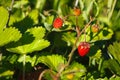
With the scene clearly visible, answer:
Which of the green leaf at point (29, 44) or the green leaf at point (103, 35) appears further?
the green leaf at point (103, 35)

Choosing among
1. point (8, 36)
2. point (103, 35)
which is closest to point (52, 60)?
point (8, 36)

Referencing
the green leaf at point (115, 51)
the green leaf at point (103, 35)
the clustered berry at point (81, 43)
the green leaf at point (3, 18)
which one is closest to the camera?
the clustered berry at point (81, 43)

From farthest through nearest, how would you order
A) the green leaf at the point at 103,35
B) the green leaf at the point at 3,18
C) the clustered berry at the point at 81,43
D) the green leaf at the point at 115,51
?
the green leaf at the point at 103,35 → the green leaf at the point at 115,51 → the green leaf at the point at 3,18 → the clustered berry at the point at 81,43

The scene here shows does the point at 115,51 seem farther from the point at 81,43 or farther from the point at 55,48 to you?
the point at 55,48

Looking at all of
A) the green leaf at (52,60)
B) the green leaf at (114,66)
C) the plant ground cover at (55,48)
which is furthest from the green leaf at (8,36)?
the green leaf at (114,66)

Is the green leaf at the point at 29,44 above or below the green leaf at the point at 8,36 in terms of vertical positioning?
below

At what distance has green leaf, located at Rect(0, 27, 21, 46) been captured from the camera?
1.66 meters

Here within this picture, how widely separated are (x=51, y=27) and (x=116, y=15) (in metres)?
0.93

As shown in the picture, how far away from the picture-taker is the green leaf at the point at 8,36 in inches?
65.5

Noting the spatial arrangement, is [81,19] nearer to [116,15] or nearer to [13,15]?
[13,15]

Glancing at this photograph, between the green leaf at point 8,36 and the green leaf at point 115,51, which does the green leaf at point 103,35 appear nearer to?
the green leaf at point 115,51

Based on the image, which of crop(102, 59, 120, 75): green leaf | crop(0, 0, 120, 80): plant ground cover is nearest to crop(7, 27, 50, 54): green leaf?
crop(0, 0, 120, 80): plant ground cover

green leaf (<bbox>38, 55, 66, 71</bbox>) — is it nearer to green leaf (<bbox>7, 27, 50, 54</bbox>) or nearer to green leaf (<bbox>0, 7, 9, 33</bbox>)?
green leaf (<bbox>7, 27, 50, 54</bbox>)

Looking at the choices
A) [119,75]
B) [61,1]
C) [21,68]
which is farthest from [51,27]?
[61,1]
